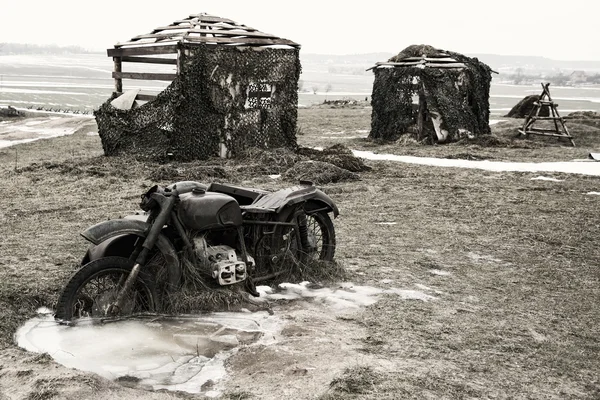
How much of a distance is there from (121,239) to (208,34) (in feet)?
39.5

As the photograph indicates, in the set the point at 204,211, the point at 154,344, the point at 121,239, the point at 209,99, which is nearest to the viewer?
the point at 154,344

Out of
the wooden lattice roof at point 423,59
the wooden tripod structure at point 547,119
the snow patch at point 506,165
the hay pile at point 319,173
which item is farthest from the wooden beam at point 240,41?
the wooden tripod structure at point 547,119

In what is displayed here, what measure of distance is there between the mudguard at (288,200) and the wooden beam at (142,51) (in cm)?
1032

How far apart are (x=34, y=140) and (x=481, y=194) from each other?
13.7 m

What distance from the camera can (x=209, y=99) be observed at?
16.0 metres

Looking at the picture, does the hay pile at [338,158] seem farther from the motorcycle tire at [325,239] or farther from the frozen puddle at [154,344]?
the frozen puddle at [154,344]

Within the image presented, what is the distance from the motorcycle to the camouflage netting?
9609 mm

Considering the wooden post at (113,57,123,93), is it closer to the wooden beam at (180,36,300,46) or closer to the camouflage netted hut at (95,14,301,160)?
the camouflage netted hut at (95,14,301,160)

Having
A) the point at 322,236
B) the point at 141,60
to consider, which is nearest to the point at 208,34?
the point at 141,60

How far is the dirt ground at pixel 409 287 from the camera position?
4.40 meters

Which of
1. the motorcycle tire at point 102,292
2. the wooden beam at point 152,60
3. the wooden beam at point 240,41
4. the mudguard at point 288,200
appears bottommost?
the motorcycle tire at point 102,292

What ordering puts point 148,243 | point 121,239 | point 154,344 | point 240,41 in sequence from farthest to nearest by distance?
point 240,41 → point 121,239 → point 148,243 → point 154,344

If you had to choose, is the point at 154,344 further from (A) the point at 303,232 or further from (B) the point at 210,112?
(B) the point at 210,112

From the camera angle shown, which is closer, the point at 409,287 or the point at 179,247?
the point at 179,247
